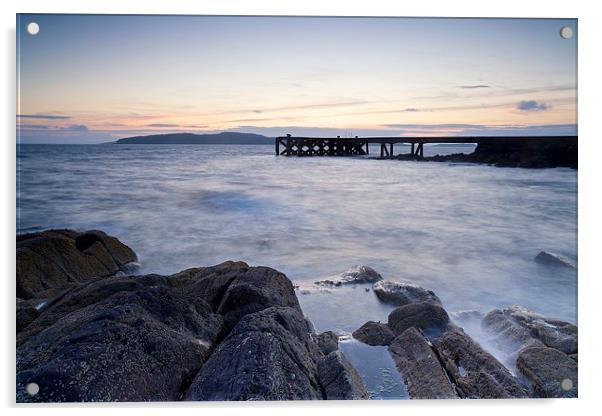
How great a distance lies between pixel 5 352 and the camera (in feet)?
11.0

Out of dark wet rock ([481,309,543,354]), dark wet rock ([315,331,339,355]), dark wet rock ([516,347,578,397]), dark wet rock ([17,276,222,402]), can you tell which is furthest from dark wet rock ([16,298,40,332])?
dark wet rock ([516,347,578,397])

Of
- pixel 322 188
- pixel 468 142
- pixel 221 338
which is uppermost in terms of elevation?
pixel 468 142

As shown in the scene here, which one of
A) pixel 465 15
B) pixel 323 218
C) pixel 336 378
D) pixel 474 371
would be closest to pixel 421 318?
pixel 474 371

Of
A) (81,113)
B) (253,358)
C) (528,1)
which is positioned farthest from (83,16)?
(528,1)

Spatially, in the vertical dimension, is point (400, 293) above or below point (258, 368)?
above

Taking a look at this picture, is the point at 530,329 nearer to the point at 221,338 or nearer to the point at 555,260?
the point at 555,260

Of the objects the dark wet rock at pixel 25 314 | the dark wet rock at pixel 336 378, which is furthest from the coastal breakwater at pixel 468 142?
the dark wet rock at pixel 25 314

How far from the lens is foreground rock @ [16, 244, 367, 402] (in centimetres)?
269

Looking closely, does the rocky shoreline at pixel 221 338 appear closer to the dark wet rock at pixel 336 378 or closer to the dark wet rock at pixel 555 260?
the dark wet rock at pixel 336 378

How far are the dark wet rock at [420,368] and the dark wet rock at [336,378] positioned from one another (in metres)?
0.43

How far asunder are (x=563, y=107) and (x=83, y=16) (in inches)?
134

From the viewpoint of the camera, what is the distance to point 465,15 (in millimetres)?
3496

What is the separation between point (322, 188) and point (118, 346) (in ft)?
6.38

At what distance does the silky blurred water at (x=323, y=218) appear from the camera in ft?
11.9
